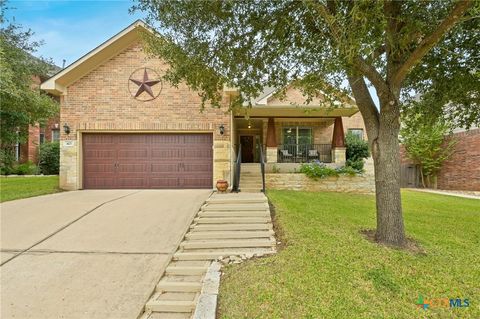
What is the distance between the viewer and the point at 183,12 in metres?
5.79

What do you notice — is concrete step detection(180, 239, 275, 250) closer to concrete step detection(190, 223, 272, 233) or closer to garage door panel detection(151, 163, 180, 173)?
concrete step detection(190, 223, 272, 233)

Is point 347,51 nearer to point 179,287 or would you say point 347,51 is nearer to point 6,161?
point 179,287

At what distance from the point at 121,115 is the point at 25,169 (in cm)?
1245

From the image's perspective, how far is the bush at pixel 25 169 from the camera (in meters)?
18.6

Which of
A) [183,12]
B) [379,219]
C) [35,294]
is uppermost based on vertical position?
[183,12]

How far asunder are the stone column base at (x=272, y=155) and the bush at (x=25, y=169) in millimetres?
16296

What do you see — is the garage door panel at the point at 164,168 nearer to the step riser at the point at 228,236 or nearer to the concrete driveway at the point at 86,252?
the concrete driveway at the point at 86,252

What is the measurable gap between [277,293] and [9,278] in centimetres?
433

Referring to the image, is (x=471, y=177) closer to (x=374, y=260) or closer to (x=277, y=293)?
(x=374, y=260)

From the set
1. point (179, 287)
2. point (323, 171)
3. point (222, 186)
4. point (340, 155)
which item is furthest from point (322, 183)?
point (179, 287)

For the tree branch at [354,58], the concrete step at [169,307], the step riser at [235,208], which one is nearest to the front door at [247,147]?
the step riser at [235,208]

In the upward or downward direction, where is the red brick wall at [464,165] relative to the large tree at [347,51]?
downward

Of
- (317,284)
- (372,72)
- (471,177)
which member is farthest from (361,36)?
(471,177)

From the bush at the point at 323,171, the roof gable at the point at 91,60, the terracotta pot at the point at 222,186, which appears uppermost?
the roof gable at the point at 91,60
